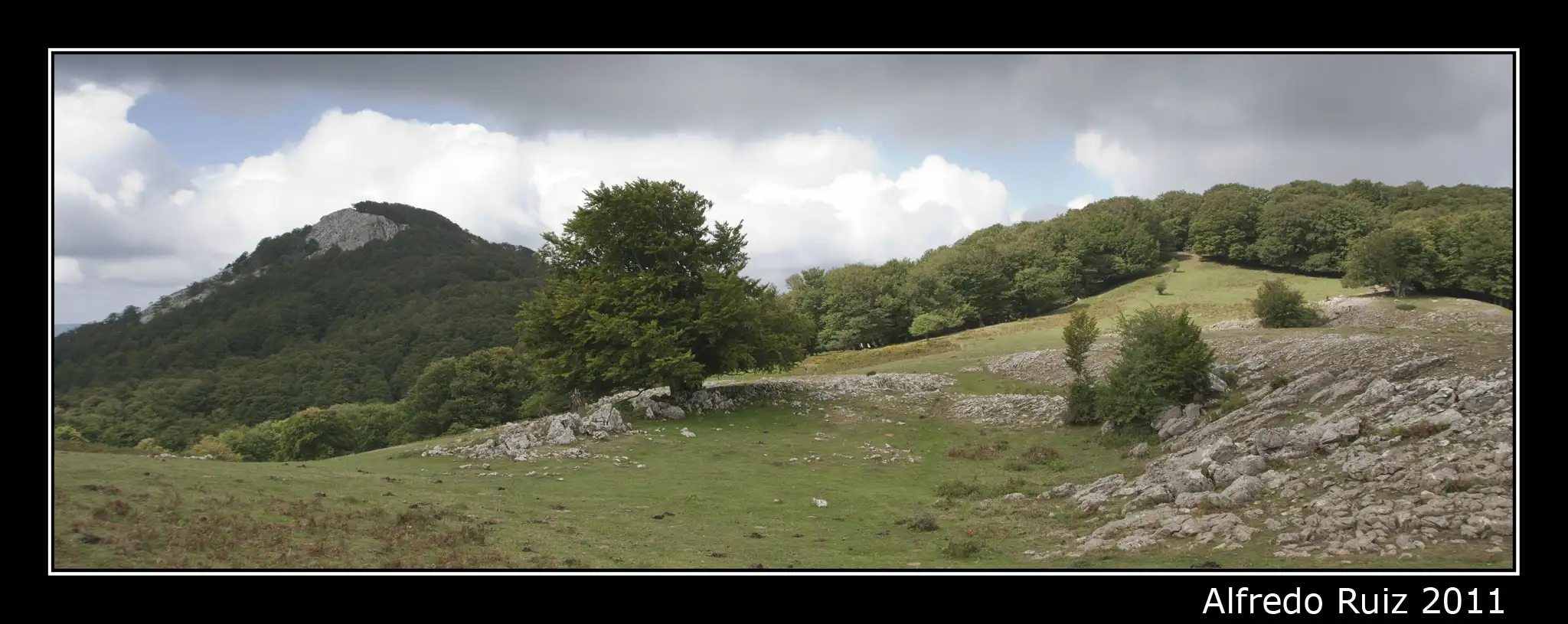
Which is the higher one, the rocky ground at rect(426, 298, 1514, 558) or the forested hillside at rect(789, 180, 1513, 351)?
the forested hillside at rect(789, 180, 1513, 351)

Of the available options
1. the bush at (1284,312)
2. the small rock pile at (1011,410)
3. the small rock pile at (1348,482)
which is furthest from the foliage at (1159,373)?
the bush at (1284,312)

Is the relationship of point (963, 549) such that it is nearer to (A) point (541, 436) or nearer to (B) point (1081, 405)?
(B) point (1081, 405)

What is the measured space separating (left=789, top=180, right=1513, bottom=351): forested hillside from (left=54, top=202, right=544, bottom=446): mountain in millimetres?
44325

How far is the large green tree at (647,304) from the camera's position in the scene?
3400 centimetres

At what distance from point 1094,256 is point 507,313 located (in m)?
104

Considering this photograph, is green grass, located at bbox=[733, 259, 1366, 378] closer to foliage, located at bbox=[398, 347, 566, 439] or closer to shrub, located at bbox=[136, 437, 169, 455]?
foliage, located at bbox=[398, 347, 566, 439]

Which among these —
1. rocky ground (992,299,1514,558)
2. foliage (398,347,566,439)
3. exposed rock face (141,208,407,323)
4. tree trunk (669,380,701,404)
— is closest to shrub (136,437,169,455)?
foliage (398,347,566,439)

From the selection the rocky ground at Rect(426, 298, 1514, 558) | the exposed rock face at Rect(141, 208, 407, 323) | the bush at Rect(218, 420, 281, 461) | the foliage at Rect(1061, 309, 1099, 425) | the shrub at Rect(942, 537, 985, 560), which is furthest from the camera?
the exposed rock face at Rect(141, 208, 407, 323)

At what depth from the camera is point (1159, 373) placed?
26641mm

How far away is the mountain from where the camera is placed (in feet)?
299

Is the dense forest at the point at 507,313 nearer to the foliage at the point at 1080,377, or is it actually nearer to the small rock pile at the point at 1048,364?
the small rock pile at the point at 1048,364

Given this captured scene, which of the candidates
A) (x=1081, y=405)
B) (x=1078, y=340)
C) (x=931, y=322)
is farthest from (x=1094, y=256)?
(x=1081, y=405)

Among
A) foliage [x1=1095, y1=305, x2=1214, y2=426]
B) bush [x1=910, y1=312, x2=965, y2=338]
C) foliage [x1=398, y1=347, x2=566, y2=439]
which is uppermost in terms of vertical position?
bush [x1=910, y1=312, x2=965, y2=338]
